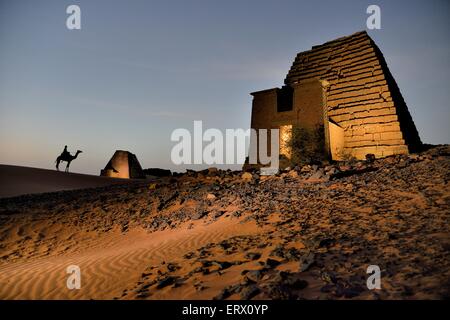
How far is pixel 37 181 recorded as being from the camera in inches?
738

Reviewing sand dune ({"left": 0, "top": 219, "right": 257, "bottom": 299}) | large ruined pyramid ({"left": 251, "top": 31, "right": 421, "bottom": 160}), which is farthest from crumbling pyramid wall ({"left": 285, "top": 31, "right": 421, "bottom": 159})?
sand dune ({"left": 0, "top": 219, "right": 257, "bottom": 299})

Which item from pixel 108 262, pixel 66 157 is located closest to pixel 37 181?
pixel 66 157

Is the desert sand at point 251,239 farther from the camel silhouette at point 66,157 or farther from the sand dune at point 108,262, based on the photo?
the camel silhouette at point 66,157

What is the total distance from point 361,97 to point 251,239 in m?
15.6

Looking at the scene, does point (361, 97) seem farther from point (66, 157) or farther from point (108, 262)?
point (66, 157)

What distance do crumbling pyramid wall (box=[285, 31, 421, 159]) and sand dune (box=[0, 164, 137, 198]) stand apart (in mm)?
16207

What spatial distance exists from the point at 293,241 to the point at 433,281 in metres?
1.96

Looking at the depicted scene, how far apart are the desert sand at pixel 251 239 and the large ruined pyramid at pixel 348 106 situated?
595 cm

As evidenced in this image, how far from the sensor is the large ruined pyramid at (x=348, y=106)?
1491cm
